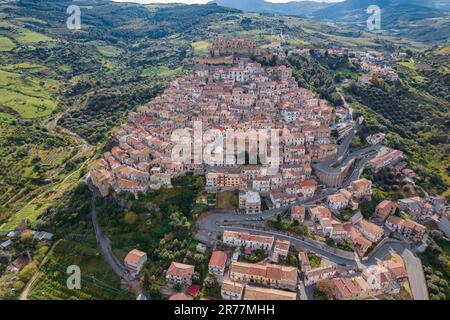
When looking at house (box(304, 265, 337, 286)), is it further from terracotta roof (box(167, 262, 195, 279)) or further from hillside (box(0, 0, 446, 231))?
hillside (box(0, 0, 446, 231))

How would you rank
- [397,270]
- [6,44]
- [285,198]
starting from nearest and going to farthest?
[397,270], [285,198], [6,44]

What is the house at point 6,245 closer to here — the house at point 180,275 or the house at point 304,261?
the house at point 180,275

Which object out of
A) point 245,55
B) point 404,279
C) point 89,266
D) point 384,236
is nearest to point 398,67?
point 245,55

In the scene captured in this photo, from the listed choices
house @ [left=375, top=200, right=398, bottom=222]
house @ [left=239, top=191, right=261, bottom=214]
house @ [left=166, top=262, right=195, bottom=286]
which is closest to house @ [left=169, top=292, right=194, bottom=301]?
house @ [left=166, top=262, right=195, bottom=286]

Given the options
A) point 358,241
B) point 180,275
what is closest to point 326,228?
point 358,241

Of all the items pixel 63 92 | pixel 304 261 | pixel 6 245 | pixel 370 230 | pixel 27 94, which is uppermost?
pixel 63 92

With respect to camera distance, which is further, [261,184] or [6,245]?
[6,245]

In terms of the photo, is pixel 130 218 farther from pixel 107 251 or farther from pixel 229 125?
pixel 229 125
